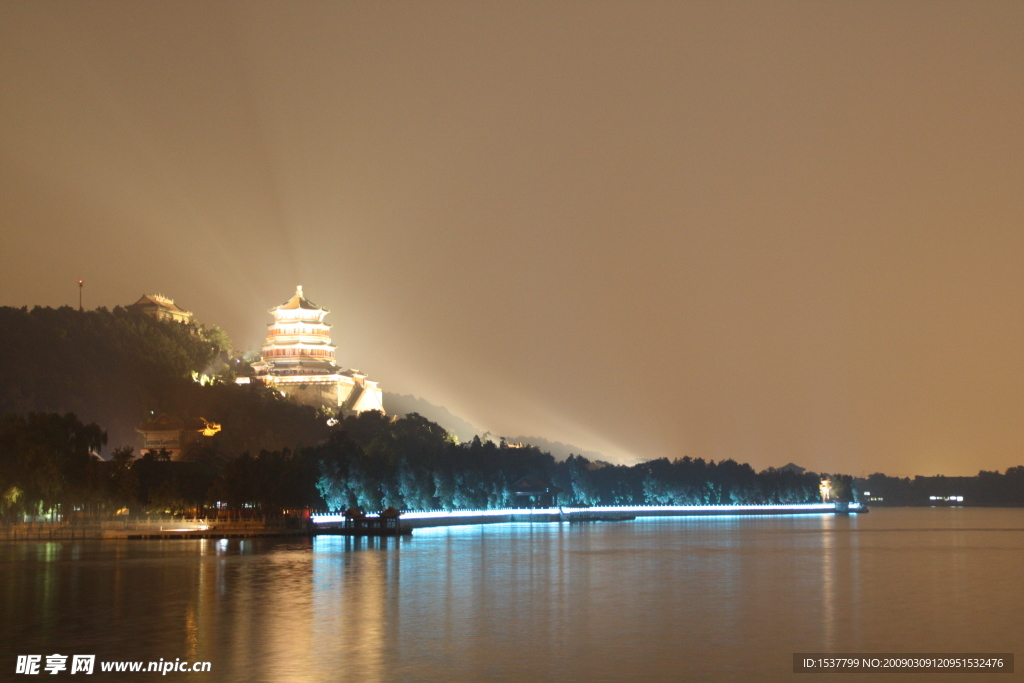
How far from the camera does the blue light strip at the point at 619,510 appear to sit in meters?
82.5

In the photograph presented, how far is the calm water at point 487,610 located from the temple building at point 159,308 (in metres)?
76.2

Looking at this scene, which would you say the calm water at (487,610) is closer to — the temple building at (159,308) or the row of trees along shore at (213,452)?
the row of trees along shore at (213,452)

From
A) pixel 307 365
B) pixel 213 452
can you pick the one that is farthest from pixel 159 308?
pixel 213 452

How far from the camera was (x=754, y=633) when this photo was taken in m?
28.5

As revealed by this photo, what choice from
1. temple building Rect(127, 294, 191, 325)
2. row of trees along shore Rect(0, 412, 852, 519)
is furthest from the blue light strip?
temple building Rect(127, 294, 191, 325)

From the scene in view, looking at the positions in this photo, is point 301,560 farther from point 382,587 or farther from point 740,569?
point 740,569

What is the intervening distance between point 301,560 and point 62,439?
77.4 feet

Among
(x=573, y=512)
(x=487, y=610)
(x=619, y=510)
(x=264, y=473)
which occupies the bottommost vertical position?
(x=619, y=510)

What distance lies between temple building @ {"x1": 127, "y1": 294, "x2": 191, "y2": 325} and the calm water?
7617 cm

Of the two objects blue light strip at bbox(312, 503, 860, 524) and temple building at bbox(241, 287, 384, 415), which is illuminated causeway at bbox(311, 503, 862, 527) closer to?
blue light strip at bbox(312, 503, 860, 524)

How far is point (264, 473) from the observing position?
6831 cm

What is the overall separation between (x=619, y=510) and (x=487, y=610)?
9548cm

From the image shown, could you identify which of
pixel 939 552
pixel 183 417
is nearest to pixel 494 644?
pixel 939 552

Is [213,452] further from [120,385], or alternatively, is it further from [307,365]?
[307,365]
